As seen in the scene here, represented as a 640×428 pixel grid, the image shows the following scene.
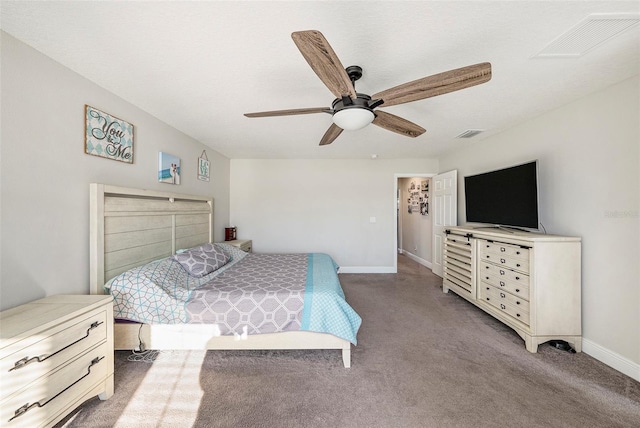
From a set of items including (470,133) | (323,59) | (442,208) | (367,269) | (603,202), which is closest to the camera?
(323,59)

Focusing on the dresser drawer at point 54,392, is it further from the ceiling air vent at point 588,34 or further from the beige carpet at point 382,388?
the ceiling air vent at point 588,34

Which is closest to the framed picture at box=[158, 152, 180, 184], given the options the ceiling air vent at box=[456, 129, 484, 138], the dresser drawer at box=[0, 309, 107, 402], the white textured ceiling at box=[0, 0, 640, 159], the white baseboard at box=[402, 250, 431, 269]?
the white textured ceiling at box=[0, 0, 640, 159]

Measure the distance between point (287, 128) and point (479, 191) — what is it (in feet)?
9.41

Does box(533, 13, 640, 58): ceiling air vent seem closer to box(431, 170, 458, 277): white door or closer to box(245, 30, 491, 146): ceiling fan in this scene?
box(245, 30, 491, 146): ceiling fan

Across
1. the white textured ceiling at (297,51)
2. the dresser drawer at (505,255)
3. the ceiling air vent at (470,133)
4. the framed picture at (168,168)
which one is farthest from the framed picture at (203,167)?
the dresser drawer at (505,255)

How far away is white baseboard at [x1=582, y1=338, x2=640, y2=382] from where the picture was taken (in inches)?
72.2

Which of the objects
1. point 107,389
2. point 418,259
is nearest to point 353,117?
point 107,389

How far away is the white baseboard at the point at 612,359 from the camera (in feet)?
6.02

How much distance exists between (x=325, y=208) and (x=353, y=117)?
3.29 metres

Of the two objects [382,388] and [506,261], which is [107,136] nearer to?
[382,388]

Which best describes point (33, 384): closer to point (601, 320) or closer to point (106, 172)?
point (106, 172)

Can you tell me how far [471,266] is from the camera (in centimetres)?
303

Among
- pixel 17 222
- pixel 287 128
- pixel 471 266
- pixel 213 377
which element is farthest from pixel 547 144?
pixel 17 222

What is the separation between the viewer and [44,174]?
5.39 ft
